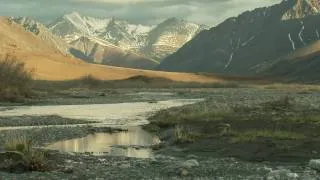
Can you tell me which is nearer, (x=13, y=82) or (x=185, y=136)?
(x=185, y=136)

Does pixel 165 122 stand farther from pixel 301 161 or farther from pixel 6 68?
pixel 6 68

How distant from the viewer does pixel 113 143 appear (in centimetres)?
4203

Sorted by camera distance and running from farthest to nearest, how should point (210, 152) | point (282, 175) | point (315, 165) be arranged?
point (210, 152) < point (315, 165) < point (282, 175)

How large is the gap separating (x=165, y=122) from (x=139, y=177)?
30.5 metres

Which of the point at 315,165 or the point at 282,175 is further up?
the point at 315,165

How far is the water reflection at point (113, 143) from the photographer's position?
3669 centimetres

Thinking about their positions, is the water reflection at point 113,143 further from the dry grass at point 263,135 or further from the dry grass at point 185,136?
the dry grass at point 263,135

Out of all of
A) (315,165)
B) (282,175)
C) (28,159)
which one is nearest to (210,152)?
(315,165)

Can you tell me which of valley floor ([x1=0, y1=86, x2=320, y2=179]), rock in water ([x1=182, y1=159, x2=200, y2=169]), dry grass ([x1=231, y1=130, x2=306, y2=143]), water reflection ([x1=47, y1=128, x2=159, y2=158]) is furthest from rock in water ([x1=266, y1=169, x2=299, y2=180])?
dry grass ([x1=231, y1=130, x2=306, y2=143])

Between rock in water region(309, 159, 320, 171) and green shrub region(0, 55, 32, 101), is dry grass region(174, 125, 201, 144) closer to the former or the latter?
rock in water region(309, 159, 320, 171)

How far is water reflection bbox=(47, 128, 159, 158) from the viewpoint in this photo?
1444 inches

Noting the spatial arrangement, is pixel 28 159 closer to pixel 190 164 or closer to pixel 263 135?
pixel 190 164

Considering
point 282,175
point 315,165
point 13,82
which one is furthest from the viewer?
point 13,82

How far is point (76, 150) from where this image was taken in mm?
37438
